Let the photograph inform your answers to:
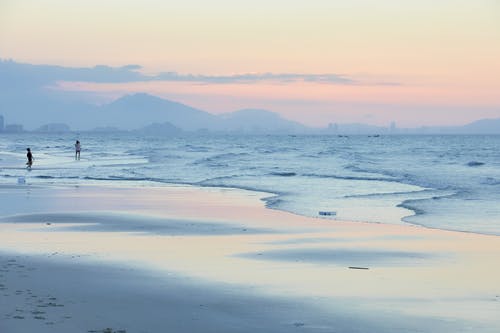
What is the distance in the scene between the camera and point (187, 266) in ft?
42.5

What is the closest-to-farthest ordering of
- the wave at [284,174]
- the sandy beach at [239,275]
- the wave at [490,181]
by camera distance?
1. the sandy beach at [239,275]
2. the wave at [490,181]
3. the wave at [284,174]

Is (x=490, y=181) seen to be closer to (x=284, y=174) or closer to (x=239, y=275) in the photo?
(x=284, y=174)

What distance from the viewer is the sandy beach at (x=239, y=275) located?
9297 mm

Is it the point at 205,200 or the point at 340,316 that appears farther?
the point at 205,200


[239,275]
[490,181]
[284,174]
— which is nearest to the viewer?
[239,275]

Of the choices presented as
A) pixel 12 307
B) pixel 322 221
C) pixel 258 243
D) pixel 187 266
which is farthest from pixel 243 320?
pixel 322 221

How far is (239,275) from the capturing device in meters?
12.1

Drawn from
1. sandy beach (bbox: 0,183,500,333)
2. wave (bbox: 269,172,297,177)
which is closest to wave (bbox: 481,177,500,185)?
wave (bbox: 269,172,297,177)

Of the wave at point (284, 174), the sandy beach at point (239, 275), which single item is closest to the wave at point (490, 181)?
the wave at point (284, 174)

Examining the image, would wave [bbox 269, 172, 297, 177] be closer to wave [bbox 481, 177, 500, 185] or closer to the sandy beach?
wave [bbox 481, 177, 500, 185]

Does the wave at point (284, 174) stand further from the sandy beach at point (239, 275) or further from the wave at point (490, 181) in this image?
the sandy beach at point (239, 275)

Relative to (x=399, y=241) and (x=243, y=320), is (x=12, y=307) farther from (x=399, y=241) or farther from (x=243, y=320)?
(x=399, y=241)

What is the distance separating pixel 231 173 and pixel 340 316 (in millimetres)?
35975

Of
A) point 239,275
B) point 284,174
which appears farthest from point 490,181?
point 239,275
